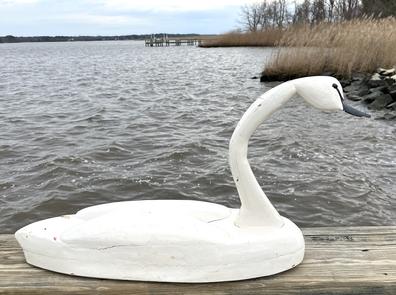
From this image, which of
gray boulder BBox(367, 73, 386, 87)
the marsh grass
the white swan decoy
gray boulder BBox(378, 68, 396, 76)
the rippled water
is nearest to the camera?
the white swan decoy

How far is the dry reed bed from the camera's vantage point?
15.6 meters

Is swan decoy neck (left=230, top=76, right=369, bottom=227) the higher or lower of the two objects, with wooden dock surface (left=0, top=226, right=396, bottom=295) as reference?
higher

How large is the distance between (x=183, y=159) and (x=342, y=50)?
9613 mm

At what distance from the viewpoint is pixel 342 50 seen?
15.8m

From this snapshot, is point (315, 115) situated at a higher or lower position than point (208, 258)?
lower

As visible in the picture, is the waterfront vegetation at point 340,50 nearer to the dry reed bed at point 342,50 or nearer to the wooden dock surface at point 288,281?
the dry reed bed at point 342,50

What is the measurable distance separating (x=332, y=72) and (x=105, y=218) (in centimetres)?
1462

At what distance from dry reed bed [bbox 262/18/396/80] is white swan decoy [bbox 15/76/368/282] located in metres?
13.8

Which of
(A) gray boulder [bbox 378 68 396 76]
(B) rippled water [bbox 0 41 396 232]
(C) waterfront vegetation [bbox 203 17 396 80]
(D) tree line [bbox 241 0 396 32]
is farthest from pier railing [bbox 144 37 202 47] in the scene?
(B) rippled water [bbox 0 41 396 232]

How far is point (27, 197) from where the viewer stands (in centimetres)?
640

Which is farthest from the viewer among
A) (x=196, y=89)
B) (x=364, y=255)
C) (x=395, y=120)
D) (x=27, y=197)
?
(x=196, y=89)

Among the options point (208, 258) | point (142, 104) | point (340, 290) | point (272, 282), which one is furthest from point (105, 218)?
point (142, 104)

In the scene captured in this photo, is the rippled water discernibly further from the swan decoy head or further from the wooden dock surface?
the swan decoy head

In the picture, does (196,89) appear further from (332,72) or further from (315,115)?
(315,115)
